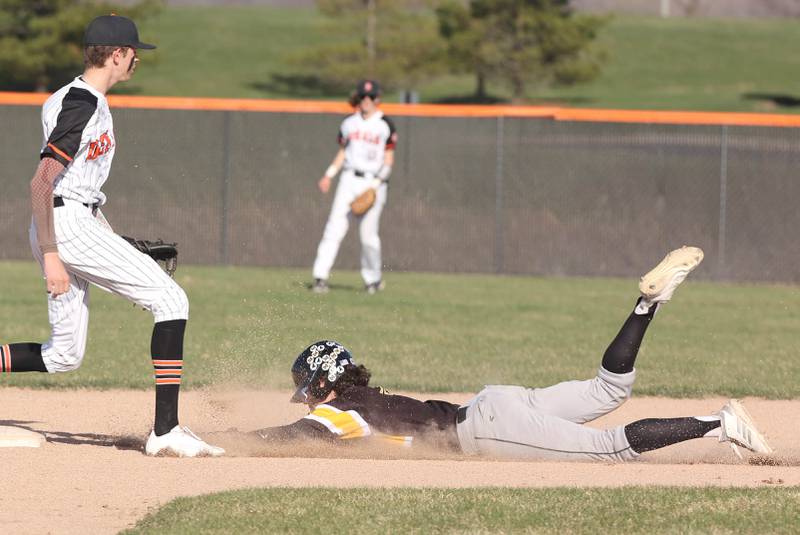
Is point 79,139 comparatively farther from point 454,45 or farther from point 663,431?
point 454,45

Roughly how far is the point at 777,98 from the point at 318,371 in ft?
146

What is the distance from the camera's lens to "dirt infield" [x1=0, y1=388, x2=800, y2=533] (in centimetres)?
502

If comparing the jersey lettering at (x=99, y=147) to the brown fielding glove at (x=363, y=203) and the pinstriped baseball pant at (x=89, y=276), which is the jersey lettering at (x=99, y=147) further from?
the brown fielding glove at (x=363, y=203)

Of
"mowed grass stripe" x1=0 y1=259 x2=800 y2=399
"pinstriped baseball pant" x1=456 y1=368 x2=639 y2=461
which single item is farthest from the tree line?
"pinstriped baseball pant" x1=456 y1=368 x2=639 y2=461

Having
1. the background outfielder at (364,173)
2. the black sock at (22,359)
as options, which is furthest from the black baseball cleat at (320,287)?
the black sock at (22,359)

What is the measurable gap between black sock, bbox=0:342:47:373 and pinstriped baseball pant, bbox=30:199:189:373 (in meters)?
0.04

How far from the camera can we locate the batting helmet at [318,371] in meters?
5.93

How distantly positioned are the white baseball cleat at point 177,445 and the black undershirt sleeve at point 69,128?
4.42 feet

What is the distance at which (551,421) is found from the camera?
5883mm

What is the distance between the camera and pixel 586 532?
464 cm

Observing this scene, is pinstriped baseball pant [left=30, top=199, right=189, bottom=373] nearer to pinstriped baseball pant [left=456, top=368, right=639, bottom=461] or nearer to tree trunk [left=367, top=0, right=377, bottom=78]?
pinstriped baseball pant [left=456, top=368, right=639, bottom=461]

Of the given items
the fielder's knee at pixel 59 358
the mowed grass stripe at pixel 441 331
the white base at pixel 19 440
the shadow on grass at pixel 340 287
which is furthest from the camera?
the shadow on grass at pixel 340 287

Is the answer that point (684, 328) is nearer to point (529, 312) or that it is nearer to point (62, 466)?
point (529, 312)

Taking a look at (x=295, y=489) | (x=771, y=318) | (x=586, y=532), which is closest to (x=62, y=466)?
(x=295, y=489)
